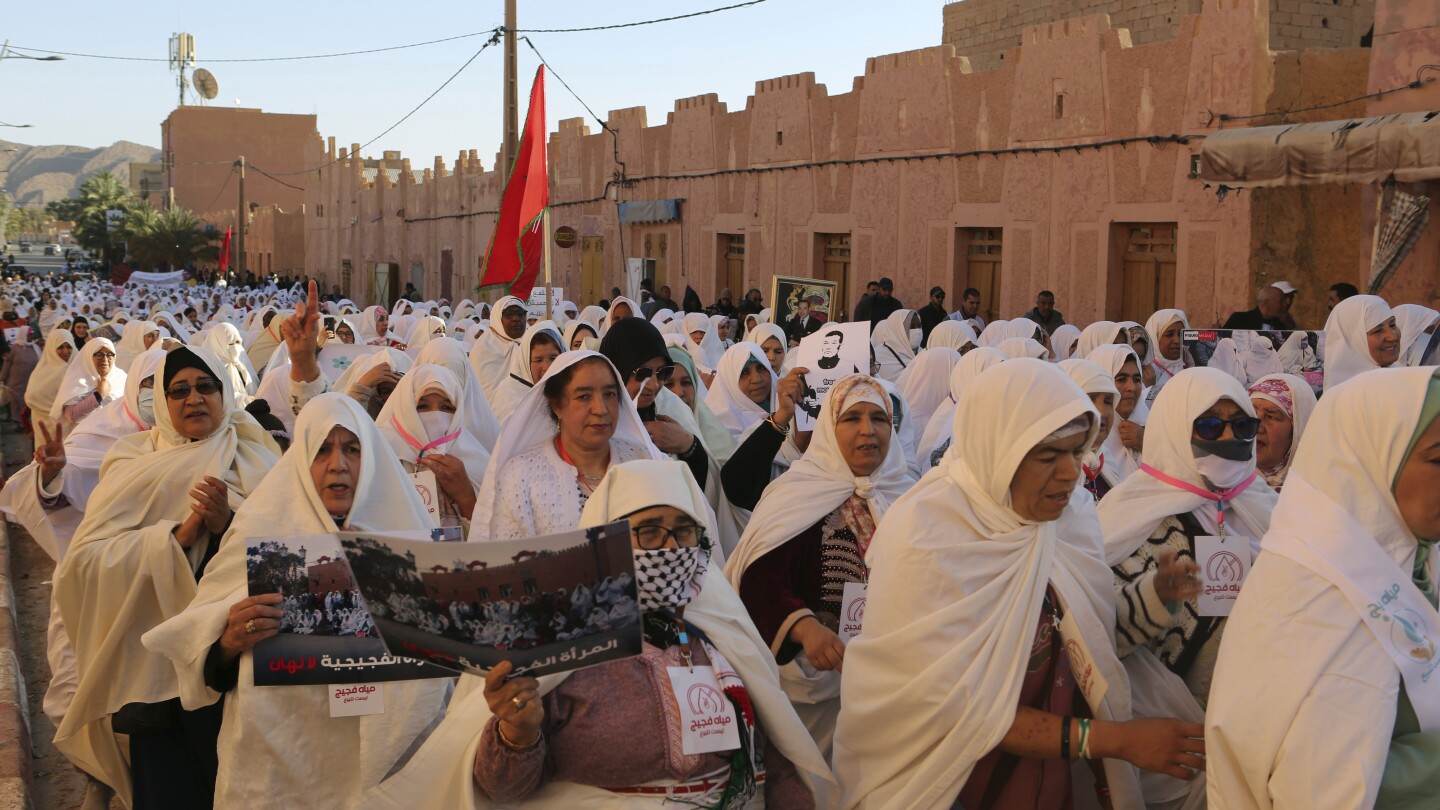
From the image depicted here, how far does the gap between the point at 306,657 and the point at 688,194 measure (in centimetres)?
2178

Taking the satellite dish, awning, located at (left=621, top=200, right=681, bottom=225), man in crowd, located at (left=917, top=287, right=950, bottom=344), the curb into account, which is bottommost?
the curb

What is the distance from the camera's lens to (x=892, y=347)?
1164cm

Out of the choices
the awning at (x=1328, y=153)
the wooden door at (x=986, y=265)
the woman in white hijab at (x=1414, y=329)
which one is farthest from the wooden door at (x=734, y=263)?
the woman in white hijab at (x=1414, y=329)

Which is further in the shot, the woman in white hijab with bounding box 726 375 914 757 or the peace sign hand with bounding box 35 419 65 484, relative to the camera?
the peace sign hand with bounding box 35 419 65 484

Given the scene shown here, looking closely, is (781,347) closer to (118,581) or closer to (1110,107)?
(118,581)

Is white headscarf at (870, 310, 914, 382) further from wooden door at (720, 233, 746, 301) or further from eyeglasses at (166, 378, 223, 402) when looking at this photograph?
wooden door at (720, 233, 746, 301)

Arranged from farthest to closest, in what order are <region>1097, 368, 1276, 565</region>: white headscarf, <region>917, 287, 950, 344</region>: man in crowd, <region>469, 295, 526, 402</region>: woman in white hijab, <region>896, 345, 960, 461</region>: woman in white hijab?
<region>917, 287, 950, 344</region>: man in crowd < <region>469, 295, 526, 402</region>: woman in white hijab < <region>896, 345, 960, 461</region>: woman in white hijab < <region>1097, 368, 1276, 565</region>: white headscarf

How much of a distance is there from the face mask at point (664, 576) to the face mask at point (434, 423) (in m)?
2.69

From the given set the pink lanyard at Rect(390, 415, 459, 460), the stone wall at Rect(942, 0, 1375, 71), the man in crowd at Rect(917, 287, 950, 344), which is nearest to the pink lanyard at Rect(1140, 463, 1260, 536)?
the pink lanyard at Rect(390, 415, 459, 460)

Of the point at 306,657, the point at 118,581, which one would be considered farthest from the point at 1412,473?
the point at 118,581

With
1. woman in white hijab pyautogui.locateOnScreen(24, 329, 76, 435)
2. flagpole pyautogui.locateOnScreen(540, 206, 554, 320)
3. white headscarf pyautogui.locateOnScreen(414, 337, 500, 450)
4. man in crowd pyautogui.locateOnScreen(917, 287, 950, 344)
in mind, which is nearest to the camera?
white headscarf pyautogui.locateOnScreen(414, 337, 500, 450)

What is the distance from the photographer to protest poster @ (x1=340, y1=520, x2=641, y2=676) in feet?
8.47

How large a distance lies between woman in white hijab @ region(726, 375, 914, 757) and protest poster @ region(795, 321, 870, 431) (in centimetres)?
117

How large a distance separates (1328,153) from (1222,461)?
8.24 meters
